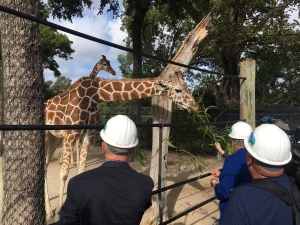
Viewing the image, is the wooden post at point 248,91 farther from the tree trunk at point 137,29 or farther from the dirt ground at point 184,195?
the tree trunk at point 137,29

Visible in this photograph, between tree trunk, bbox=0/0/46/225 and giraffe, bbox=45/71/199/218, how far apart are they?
2225mm

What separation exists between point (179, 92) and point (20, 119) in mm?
2777

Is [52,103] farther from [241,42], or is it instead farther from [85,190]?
[241,42]

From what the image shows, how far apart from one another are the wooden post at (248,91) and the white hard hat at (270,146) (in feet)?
9.08

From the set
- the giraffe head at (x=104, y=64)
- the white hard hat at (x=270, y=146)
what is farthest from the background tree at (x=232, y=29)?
the white hard hat at (x=270, y=146)

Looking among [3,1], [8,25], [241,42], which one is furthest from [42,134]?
[241,42]

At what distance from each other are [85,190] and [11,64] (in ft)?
4.79

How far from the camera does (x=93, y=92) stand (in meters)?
5.02

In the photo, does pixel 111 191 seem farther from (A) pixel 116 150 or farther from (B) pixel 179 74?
(B) pixel 179 74

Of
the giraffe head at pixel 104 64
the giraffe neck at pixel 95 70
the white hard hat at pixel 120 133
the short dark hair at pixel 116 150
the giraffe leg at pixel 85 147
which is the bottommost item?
the giraffe leg at pixel 85 147

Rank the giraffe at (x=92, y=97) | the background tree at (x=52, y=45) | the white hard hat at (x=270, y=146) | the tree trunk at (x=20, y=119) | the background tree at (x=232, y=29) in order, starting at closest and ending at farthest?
the white hard hat at (x=270, y=146), the tree trunk at (x=20, y=119), the giraffe at (x=92, y=97), the background tree at (x=232, y=29), the background tree at (x=52, y=45)

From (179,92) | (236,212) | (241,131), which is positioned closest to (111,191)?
(236,212)

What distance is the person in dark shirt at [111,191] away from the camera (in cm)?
160

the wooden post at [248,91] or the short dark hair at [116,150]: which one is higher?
the wooden post at [248,91]
